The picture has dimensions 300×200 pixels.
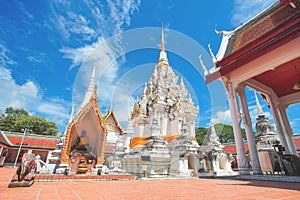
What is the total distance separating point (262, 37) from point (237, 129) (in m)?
3.72

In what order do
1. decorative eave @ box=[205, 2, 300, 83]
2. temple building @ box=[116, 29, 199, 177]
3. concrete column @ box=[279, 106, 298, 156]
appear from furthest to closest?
temple building @ box=[116, 29, 199, 177], concrete column @ box=[279, 106, 298, 156], decorative eave @ box=[205, 2, 300, 83]

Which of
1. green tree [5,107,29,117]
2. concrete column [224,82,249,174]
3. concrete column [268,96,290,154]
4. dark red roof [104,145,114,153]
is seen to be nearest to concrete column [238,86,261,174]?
concrete column [224,82,249,174]

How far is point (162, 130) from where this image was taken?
43.3 ft

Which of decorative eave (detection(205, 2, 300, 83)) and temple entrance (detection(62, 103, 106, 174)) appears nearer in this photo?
decorative eave (detection(205, 2, 300, 83))

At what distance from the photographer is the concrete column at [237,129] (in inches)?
245

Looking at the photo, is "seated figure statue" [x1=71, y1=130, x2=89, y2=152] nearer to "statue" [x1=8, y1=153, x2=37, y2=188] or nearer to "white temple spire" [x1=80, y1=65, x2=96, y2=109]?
"white temple spire" [x1=80, y1=65, x2=96, y2=109]

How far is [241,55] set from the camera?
6289mm

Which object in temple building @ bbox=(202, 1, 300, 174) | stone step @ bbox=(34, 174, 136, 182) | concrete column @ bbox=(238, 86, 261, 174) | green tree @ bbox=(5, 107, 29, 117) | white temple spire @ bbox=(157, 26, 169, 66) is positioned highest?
white temple spire @ bbox=(157, 26, 169, 66)

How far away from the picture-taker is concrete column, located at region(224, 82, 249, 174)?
20.5 ft

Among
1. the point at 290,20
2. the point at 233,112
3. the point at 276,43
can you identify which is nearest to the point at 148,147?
the point at 233,112

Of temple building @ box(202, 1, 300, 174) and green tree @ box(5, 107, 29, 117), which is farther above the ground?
green tree @ box(5, 107, 29, 117)

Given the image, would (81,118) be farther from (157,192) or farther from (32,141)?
(32,141)

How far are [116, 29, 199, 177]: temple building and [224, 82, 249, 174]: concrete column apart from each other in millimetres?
3253

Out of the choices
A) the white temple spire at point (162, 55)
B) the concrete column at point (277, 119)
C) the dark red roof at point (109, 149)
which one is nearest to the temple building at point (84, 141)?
the dark red roof at point (109, 149)
